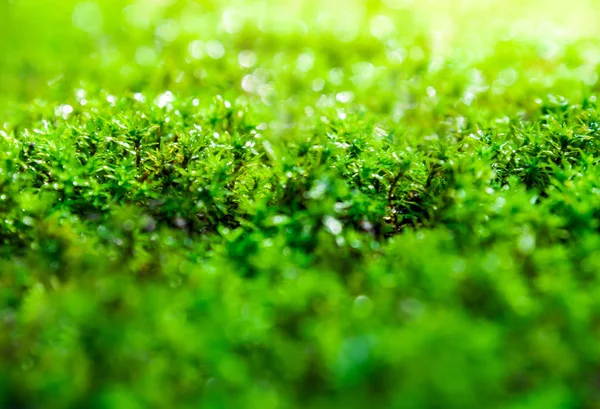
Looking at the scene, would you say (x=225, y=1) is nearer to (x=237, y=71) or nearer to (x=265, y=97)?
(x=237, y=71)

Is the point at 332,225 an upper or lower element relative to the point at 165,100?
lower

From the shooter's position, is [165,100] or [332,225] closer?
[332,225]

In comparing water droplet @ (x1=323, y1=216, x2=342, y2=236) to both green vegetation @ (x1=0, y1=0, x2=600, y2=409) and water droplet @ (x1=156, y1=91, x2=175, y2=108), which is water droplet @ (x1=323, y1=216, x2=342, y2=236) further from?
water droplet @ (x1=156, y1=91, x2=175, y2=108)

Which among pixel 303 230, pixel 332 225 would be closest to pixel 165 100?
pixel 303 230

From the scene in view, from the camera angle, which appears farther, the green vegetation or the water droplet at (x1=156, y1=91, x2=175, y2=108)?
the water droplet at (x1=156, y1=91, x2=175, y2=108)

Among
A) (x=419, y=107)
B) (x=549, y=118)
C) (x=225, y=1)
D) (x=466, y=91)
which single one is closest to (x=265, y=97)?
(x=419, y=107)

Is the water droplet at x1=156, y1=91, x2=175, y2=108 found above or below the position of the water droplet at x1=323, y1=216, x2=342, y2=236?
above

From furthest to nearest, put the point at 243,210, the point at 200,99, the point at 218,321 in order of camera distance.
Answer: the point at 200,99 < the point at 243,210 < the point at 218,321

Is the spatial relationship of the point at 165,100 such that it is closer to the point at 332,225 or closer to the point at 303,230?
the point at 303,230

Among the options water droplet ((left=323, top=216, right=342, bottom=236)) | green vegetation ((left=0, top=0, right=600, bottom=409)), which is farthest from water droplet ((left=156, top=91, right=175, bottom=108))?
water droplet ((left=323, top=216, right=342, bottom=236))
